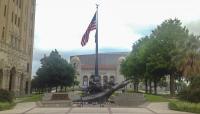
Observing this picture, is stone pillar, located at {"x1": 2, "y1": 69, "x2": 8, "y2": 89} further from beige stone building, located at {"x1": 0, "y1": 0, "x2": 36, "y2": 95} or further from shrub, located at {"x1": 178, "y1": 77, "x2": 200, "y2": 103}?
shrub, located at {"x1": 178, "y1": 77, "x2": 200, "y2": 103}

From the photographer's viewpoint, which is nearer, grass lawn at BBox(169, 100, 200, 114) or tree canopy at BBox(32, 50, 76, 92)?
grass lawn at BBox(169, 100, 200, 114)

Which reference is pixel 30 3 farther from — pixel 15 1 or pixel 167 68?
pixel 167 68

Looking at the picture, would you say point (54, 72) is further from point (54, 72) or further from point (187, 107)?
point (187, 107)

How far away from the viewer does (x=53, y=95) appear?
44312 millimetres

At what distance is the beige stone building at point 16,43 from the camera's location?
56.9m

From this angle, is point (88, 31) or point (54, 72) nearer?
point (88, 31)

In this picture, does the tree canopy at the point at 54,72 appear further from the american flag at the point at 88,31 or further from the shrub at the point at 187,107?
the shrub at the point at 187,107

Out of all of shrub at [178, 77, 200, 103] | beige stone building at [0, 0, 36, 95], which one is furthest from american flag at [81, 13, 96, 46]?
beige stone building at [0, 0, 36, 95]

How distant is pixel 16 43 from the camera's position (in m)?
64.8

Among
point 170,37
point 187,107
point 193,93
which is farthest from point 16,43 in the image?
point 187,107

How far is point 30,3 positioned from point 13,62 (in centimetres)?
Result: 1686

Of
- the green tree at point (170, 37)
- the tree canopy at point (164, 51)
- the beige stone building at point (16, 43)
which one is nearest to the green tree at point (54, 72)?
the beige stone building at point (16, 43)

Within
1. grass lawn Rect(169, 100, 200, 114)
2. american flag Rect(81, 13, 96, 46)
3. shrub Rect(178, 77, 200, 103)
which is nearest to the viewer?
grass lawn Rect(169, 100, 200, 114)

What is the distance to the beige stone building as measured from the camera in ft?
187
